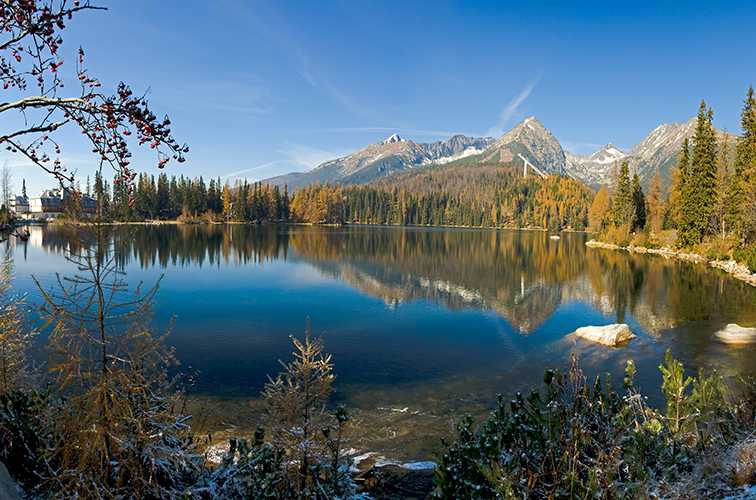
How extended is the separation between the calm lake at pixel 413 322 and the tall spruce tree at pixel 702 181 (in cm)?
1159

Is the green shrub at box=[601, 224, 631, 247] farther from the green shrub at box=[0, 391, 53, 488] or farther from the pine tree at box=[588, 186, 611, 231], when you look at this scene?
the green shrub at box=[0, 391, 53, 488]

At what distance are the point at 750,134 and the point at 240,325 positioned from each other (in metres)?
64.1

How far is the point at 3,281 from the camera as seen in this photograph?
41.4 feet

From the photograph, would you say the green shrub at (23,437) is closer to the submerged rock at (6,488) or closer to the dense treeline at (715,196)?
the submerged rock at (6,488)

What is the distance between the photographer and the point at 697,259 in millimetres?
62031

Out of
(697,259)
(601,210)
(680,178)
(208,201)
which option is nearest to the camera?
(697,259)

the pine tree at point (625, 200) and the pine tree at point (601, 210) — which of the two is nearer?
the pine tree at point (625, 200)

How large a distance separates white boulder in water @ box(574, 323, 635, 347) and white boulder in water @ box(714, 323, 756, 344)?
4.41 metres

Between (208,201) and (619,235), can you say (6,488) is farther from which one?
(208,201)

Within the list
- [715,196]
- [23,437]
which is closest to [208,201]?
[715,196]

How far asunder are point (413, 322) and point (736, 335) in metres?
17.4

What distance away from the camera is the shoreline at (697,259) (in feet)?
149

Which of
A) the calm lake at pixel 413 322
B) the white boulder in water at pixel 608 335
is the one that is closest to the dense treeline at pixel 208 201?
the calm lake at pixel 413 322

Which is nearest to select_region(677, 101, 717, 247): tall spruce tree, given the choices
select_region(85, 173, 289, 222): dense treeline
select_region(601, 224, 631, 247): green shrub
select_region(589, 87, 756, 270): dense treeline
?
select_region(589, 87, 756, 270): dense treeline
